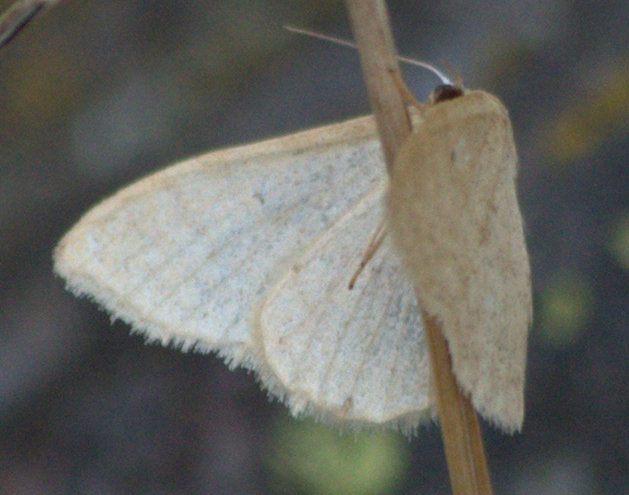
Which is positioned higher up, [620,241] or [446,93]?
[446,93]

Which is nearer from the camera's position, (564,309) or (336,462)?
(336,462)

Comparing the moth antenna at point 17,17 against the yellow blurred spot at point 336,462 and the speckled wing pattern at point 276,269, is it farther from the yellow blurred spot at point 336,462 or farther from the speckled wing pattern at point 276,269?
the yellow blurred spot at point 336,462

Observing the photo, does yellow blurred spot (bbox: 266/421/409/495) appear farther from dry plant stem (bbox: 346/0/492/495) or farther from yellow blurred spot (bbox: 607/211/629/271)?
dry plant stem (bbox: 346/0/492/495)

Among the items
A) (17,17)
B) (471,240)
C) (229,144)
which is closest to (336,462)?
(229,144)

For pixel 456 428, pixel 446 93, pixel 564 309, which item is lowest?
pixel 564 309

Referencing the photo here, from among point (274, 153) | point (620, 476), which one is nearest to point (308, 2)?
point (620, 476)

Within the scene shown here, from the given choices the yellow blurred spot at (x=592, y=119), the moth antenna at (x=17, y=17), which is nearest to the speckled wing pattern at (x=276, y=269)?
the moth antenna at (x=17, y=17)

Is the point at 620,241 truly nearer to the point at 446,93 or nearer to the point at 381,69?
the point at 446,93
